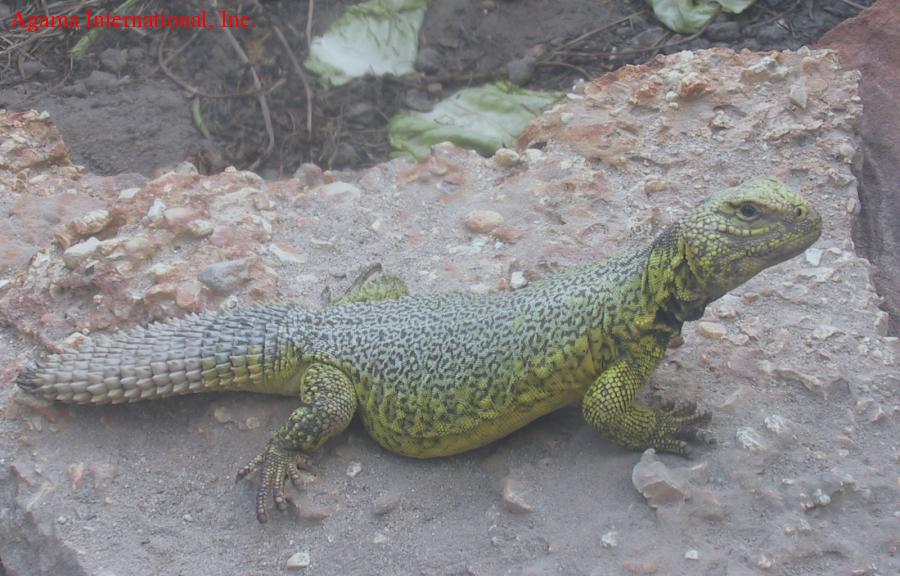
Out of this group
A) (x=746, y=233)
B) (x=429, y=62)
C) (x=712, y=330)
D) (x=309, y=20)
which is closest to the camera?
(x=746, y=233)

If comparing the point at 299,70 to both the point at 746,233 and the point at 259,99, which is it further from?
the point at 746,233

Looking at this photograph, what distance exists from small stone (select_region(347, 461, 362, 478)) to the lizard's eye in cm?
186

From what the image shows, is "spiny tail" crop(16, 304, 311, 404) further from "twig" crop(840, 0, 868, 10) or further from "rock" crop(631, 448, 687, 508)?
"twig" crop(840, 0, 868, 10)

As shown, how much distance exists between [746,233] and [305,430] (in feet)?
6.19

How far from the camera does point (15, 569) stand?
4223 mm

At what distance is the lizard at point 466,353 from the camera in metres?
3.85

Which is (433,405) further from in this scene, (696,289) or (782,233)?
(782,233)

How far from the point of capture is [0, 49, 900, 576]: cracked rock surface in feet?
12.7

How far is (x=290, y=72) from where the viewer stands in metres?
8.39

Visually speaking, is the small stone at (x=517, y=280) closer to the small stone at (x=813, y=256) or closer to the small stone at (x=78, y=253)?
the small stone at (x=813, y=256)

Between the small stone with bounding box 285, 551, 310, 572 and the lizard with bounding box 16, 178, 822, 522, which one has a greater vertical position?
the lizard with bounding box 16, 178, 822, 522

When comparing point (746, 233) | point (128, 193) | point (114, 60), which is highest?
point (746, 233)

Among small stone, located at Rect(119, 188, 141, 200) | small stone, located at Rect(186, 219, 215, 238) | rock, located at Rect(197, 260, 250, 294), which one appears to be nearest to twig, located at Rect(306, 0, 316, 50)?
small stone, located at Rect(119, 188, 141, 200)

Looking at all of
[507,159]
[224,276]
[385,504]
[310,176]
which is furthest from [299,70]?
[385,504]
